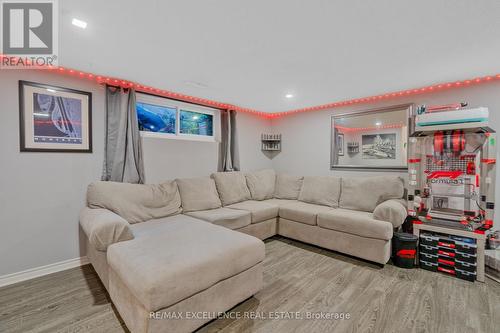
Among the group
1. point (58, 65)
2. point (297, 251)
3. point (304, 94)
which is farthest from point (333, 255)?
point (58, 65)

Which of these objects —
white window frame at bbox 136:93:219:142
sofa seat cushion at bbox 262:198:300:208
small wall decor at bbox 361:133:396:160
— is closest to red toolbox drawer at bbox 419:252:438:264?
small wall decor at bbox 361:133:396:160

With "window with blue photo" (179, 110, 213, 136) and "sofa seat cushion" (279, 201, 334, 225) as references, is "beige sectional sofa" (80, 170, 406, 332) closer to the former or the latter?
"sofa seat cushion" (279, 201, 334, 225)

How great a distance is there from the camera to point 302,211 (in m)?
3.25

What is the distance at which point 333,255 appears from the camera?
9.61ft

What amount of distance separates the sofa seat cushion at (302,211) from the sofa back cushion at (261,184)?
605 millimetres

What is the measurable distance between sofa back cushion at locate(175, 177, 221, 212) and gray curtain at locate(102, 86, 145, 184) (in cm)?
62

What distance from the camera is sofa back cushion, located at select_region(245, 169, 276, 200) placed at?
157 inches

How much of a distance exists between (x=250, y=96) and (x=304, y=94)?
823 mm

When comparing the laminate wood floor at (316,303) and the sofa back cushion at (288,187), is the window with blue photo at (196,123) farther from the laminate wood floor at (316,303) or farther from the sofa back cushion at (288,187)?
the laminate wood floor at (316,303)

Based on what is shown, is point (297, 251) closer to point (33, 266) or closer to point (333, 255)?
point (333, 255)

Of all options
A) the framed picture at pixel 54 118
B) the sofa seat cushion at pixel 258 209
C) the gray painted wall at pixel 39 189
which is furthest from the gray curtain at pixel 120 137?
the sofa seat cushion at pixel 258 209

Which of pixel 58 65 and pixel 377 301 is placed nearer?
pixel 377 301

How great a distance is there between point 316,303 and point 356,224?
1164 mm

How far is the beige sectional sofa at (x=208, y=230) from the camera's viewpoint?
4.73 ft
